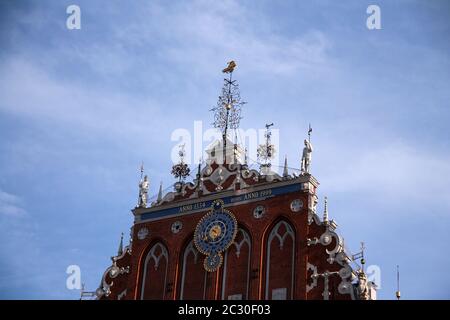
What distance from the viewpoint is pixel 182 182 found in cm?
4812

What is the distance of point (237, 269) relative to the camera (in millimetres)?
44094

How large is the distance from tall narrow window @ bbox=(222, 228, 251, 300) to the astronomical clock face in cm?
32

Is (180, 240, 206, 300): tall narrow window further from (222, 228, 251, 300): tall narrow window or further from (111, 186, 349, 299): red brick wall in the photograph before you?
(222, 228, 251, 300): tall narrow window

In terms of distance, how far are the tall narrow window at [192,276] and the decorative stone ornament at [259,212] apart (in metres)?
3.38

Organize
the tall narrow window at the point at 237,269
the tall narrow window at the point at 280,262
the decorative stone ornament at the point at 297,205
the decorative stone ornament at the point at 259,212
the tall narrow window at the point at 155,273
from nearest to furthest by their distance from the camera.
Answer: the tall narrow window at the point at 280,262 < the decorative stone ornament at the point at 297,205 < the tall narrow window at the point at 237,269 < the decorative stone ornament at the point at 259,212 < the tall narrow window at the point at 155,273

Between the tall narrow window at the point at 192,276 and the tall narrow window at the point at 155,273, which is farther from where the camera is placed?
the tall narrow window at the point at 155,273

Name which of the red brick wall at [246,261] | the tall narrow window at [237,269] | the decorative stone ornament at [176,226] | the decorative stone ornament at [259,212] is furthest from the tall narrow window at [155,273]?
the decorative stone ornament at [259,212]

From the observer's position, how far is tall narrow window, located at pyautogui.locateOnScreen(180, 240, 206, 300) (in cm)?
4475

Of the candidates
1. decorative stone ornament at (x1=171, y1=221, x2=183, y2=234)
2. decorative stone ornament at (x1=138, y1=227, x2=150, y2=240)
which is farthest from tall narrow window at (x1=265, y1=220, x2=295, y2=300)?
decorative stone ornament at (x1=138, y1=227, x2=150, y2=240)

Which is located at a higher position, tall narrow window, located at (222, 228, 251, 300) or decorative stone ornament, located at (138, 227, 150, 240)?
decorative stone ornament, located at (138, 227, 150, 240)

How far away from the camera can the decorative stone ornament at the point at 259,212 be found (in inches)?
1748

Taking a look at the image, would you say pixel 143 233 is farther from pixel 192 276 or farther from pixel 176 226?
pixel 192 276

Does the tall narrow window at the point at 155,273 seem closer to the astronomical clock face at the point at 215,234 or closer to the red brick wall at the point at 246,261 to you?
the red brick wall at the point at 246,261
